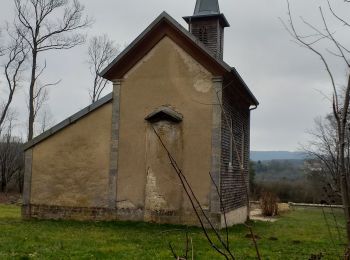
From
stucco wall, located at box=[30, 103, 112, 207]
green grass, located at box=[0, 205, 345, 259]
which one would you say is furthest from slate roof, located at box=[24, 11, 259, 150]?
green grass, located at box=[0, 205, 345, 259]

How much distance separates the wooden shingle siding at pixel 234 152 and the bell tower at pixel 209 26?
2.54 meters

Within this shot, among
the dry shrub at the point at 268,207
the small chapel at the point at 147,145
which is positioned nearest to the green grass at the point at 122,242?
the small chapel at the point at 147,145

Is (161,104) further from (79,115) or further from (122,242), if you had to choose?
(122,242)

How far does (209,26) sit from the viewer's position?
1884cm

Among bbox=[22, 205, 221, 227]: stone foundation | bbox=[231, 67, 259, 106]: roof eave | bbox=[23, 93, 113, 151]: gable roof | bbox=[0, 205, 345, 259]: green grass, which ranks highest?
bbox=[231, 67, 259, 106]: roof eave

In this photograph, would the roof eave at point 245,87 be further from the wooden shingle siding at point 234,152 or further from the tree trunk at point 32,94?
the tree trunk at point 32,94

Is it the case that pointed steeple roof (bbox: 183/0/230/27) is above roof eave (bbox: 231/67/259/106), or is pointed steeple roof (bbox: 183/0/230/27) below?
above

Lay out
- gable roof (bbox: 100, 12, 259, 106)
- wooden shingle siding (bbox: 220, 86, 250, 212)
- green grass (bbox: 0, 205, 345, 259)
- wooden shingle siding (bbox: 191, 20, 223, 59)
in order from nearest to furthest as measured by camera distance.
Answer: green grass (bbox: 0, 205, 345, 259)
gable roof (bbox: 100, 12, 259, 106)
wooden shingle siding (bbox: 220, 86, 250, 212)
wooden shingle siding (bbox: 191, 20, 223, 59)

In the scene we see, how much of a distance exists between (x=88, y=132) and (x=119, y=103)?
60.3 inches

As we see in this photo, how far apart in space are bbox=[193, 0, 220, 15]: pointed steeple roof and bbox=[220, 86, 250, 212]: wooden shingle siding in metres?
4.14

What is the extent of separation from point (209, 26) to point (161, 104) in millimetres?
5161

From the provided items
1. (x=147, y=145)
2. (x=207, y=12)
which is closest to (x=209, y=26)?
(x=207, y=12)

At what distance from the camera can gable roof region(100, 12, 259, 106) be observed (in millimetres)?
14961

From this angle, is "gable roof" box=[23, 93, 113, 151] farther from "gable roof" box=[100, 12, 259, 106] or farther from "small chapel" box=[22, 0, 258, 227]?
"gable roof" box=[100, 12, 259, 106]
